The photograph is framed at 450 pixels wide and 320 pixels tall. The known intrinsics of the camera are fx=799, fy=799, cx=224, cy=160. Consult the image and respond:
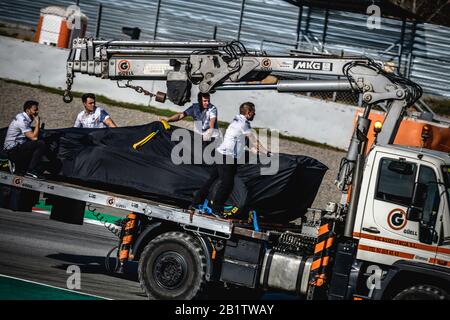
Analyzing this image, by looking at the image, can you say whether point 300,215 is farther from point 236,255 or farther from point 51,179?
point 51,179

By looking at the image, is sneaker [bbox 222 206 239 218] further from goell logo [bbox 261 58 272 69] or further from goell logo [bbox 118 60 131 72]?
goell logo [bbox 118 60 131 72]

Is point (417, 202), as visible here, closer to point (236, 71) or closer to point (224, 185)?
point (224, 185)

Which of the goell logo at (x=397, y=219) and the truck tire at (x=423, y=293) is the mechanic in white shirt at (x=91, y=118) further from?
the truck tire at (x=423, y=293)

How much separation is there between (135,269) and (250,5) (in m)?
15.1

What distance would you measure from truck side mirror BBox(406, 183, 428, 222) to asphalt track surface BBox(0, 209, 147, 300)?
13.3 ft

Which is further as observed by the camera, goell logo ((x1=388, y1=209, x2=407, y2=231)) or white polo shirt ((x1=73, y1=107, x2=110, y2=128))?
white polo shirt ((x1=73, y1=107, x2=110, y2=128))

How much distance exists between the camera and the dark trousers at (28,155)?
1238 cm

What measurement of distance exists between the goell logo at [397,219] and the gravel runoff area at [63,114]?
1130 cm

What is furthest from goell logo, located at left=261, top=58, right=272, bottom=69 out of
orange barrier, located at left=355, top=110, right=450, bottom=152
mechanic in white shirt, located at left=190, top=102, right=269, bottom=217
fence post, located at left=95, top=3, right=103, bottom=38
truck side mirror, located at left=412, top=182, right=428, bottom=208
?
fence post, located at left=95, top=3, right=103, bottom=38

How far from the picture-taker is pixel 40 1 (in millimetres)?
29656

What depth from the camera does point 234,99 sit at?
23.2m

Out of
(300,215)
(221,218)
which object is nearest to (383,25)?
(300,215)

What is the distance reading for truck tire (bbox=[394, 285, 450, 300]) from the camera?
32.8 feet

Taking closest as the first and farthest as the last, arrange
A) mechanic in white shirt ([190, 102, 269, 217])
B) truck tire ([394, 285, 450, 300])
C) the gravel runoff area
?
truck tire ([394, 285, 450, 300]) < mechanic in white shirt ([190, 102, 269, 217]) < the gravel runoff area
